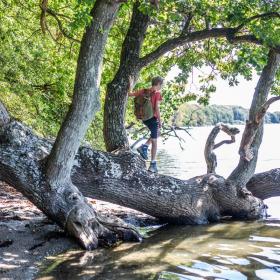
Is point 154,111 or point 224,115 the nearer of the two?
point 154,111

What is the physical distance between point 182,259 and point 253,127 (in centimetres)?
481

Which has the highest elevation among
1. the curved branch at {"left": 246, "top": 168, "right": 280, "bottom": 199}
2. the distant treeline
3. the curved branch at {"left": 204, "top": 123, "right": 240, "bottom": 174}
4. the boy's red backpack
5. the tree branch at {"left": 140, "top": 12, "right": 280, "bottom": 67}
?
the distant treeline

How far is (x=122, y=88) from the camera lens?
10.8 m

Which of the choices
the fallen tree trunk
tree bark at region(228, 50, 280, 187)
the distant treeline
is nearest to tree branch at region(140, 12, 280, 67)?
tree bark at region(228, 50, 280, 187)

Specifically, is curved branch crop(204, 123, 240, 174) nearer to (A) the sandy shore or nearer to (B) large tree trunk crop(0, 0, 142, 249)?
(A) the sandy shore

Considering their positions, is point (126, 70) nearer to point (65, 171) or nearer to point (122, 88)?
point (122, 88)

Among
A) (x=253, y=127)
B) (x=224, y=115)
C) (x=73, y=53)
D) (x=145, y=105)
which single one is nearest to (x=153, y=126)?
(x=145, y=105)

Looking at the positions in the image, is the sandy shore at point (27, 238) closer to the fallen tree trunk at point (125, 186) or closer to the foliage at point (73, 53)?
the fallen tree trunk at point (125, 186)

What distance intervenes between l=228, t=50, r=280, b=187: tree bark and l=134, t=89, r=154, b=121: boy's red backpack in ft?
8.65

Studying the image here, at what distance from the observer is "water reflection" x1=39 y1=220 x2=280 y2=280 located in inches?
257

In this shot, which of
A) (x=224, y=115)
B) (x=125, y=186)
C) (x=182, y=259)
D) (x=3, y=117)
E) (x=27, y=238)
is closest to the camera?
(x=182, y=259)

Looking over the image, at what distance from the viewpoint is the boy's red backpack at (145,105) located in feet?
33.5

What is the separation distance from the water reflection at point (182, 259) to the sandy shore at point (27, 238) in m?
0.32

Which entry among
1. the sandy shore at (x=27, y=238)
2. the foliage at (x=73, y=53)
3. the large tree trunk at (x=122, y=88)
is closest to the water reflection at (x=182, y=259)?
the sandy shore at (x=27, y=238)
